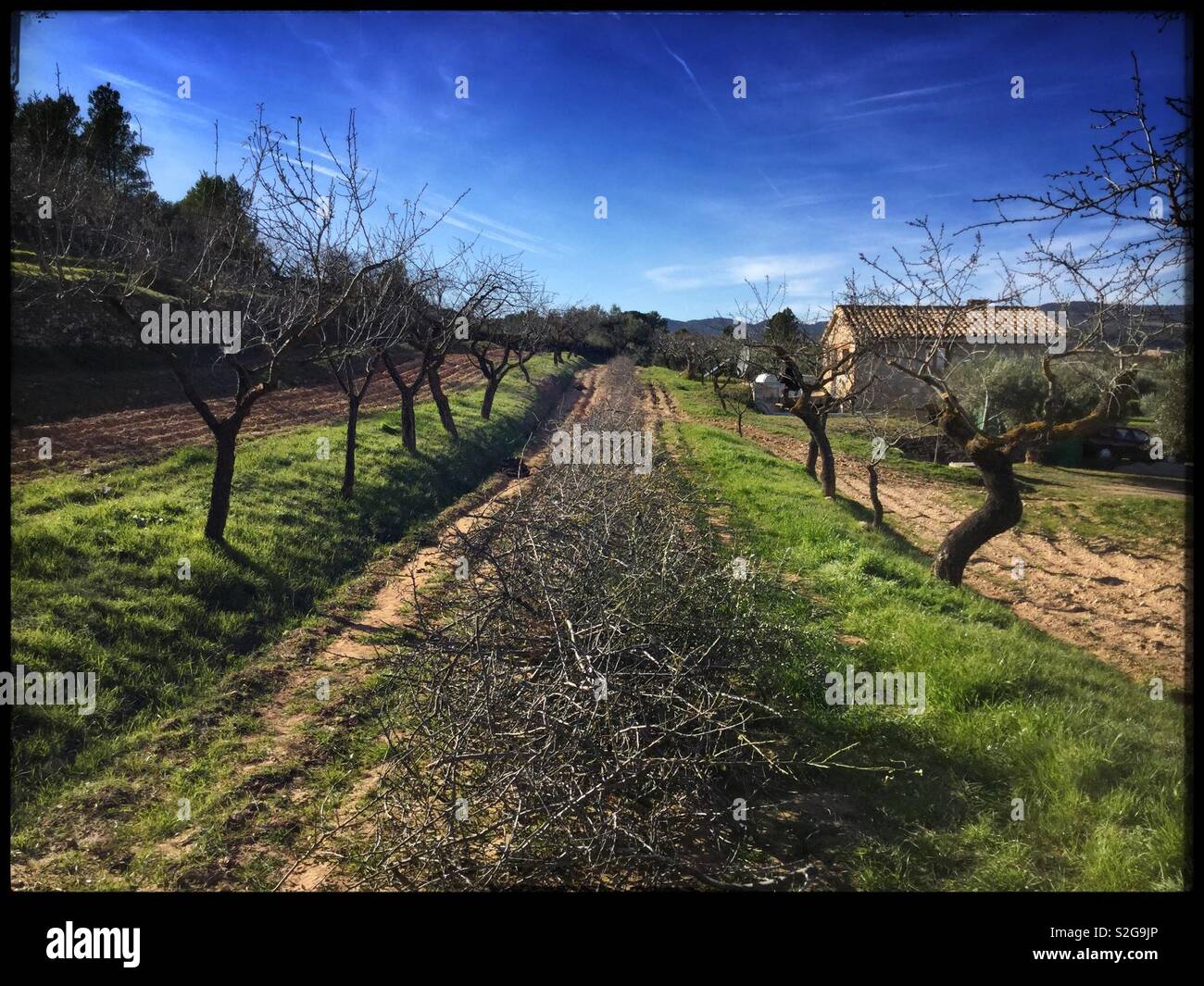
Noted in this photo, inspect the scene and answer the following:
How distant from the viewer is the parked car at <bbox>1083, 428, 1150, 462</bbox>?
861 inches

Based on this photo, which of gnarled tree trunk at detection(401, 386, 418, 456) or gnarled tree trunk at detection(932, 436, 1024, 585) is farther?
gnarled tree trunk at detection(401, 386, 418, 456)

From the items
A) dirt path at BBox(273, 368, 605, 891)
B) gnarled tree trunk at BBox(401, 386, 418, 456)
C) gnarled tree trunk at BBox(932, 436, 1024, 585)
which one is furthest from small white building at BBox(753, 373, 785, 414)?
gnarled tree trunk at BBox(932, 436, 1024, 585)

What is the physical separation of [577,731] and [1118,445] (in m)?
24.6

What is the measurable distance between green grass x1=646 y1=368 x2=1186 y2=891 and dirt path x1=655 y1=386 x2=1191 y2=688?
3.52 ft

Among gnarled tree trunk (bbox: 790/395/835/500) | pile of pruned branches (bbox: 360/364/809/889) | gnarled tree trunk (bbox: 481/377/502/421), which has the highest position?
gnarled tree trunk (bbox: 481/377/502/421)

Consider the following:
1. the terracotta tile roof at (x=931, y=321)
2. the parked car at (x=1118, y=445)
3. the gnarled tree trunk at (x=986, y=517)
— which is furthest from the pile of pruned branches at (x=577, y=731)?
the parked car at (x=1118, y=445)

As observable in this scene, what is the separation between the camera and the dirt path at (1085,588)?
7.77 meters

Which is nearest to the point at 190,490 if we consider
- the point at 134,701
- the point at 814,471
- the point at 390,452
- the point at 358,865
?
the point at 390,452

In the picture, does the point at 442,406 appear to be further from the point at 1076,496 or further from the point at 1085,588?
the point at 1076,496

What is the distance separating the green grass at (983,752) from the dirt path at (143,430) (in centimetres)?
968

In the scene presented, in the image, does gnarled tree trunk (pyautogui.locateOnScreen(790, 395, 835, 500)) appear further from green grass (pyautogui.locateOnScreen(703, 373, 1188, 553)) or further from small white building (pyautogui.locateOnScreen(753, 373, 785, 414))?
small white building (pyautogui.locateOnScreen(753, 373, 785, 414))

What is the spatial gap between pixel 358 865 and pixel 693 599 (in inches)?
93.4

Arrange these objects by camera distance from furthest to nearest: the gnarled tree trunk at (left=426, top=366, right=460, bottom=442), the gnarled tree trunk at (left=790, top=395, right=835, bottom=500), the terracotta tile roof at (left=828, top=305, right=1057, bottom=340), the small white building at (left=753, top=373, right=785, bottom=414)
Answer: the small white building at (left=753, top=373, right=785, bottom=414), the gnarled tree trunk at (left=426, top=366, right=460, bottom=442), the gnarled tree trunk at (left=790, top=395, right=835, bottom=500), the terracotta tile roof at (left=828, top=305, right=1057, bottom=340)
